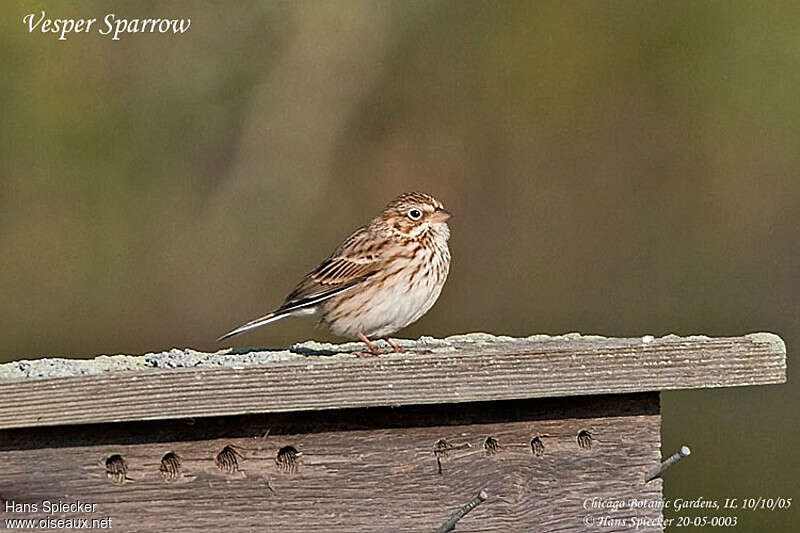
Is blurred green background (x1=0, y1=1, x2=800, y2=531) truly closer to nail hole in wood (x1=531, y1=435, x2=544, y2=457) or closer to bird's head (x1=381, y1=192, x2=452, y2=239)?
bird's head (x1=381, y1=192, x2=452, y2=239)

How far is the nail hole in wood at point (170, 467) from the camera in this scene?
448 cm

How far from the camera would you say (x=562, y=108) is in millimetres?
8812

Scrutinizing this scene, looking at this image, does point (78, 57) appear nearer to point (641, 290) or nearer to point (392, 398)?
point (641, 290)

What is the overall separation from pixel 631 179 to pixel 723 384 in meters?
4.47

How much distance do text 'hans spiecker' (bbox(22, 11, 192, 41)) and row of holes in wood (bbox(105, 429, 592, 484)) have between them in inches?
155

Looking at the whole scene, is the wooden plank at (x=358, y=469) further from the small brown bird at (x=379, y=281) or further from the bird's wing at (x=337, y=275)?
the bird's wing at (x=337, y=275)

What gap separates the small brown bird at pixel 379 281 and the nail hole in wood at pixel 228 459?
147 centimetres

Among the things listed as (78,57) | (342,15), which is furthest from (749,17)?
(78,57)

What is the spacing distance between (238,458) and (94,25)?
400 cm

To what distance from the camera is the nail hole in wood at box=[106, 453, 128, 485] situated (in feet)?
14.6

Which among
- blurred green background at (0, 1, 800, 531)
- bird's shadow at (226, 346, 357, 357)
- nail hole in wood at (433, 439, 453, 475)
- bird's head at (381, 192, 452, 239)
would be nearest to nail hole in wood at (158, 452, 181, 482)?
nail hole in wood at (433, 439, 453, 475)

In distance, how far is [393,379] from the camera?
450 centimetres

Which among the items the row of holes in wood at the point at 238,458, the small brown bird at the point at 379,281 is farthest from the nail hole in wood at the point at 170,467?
the small brown bird at the point at 379,281

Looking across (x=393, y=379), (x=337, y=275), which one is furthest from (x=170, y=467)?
(x=337, y=275)
